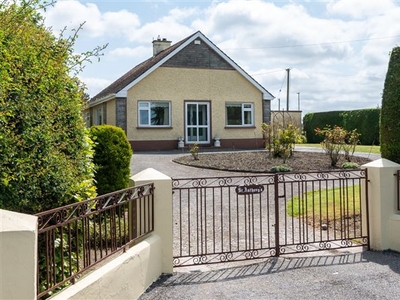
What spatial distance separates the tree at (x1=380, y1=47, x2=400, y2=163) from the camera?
20.7ft

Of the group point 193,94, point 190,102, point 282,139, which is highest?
point 193,94

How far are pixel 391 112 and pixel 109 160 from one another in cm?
463

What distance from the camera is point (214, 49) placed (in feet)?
78.5

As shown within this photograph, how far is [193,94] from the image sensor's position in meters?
23.6

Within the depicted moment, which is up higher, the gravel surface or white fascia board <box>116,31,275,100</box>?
white fascia board <box>116,31,275,100</box>

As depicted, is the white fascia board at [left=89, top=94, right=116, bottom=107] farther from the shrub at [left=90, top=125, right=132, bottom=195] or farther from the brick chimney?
the shrub at [left=90, top=125, right=132, bottom=195]

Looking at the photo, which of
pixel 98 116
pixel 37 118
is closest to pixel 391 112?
pixel 37 118

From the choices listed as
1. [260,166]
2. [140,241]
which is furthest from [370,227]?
[260,166]

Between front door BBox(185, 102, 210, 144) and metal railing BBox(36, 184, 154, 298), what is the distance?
18.8 meters

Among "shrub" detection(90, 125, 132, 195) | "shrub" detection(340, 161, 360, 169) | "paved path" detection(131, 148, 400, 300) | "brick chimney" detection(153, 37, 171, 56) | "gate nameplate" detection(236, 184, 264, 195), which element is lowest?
"paved path" detection(131, 148, 400, 300)

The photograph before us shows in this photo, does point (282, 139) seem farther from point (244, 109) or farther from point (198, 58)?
point (198, 58)

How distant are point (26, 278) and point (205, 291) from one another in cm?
224

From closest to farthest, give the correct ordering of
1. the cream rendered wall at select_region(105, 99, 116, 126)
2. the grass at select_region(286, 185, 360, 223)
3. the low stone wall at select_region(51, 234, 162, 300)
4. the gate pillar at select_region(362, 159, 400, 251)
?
the low stone wall at select_region(51, 234, 162, 300) < the gate pillar at select_region(362, 159, 400, 251) < the grass at select_region(286, 185, 360, 223) < the cream rendered wall at select_region(105, 99, 116, 126)

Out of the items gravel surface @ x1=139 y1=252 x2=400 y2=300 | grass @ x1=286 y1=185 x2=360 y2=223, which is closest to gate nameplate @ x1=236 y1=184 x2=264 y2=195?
grass @ x1=286 y1=185 x2=360 y2=223
